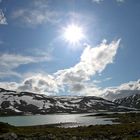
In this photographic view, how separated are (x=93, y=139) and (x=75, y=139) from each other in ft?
10.2

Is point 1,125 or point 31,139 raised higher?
point 1,125

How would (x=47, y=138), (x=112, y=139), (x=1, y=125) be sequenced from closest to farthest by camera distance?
(x=112, y=139) < (x=47, y=138) < (x=1, y=125)

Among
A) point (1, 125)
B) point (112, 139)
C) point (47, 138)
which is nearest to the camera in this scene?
point (112, 139)

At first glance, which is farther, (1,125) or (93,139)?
(1,125)

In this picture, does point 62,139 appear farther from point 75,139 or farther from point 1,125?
point 1,125

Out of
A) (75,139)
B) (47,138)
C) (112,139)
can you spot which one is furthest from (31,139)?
(112,139)

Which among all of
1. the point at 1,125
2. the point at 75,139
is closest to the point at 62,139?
the point at 75,139

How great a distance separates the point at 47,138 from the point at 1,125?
28.7 metres

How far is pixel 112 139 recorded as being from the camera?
51469 mm

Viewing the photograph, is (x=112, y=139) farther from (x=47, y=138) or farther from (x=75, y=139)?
(x=47, y=138)

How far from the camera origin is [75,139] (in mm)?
54344

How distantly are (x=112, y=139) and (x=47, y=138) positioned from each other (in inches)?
452

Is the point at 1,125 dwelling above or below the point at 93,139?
above

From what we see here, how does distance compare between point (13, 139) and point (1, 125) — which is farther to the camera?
point (1, 125)
